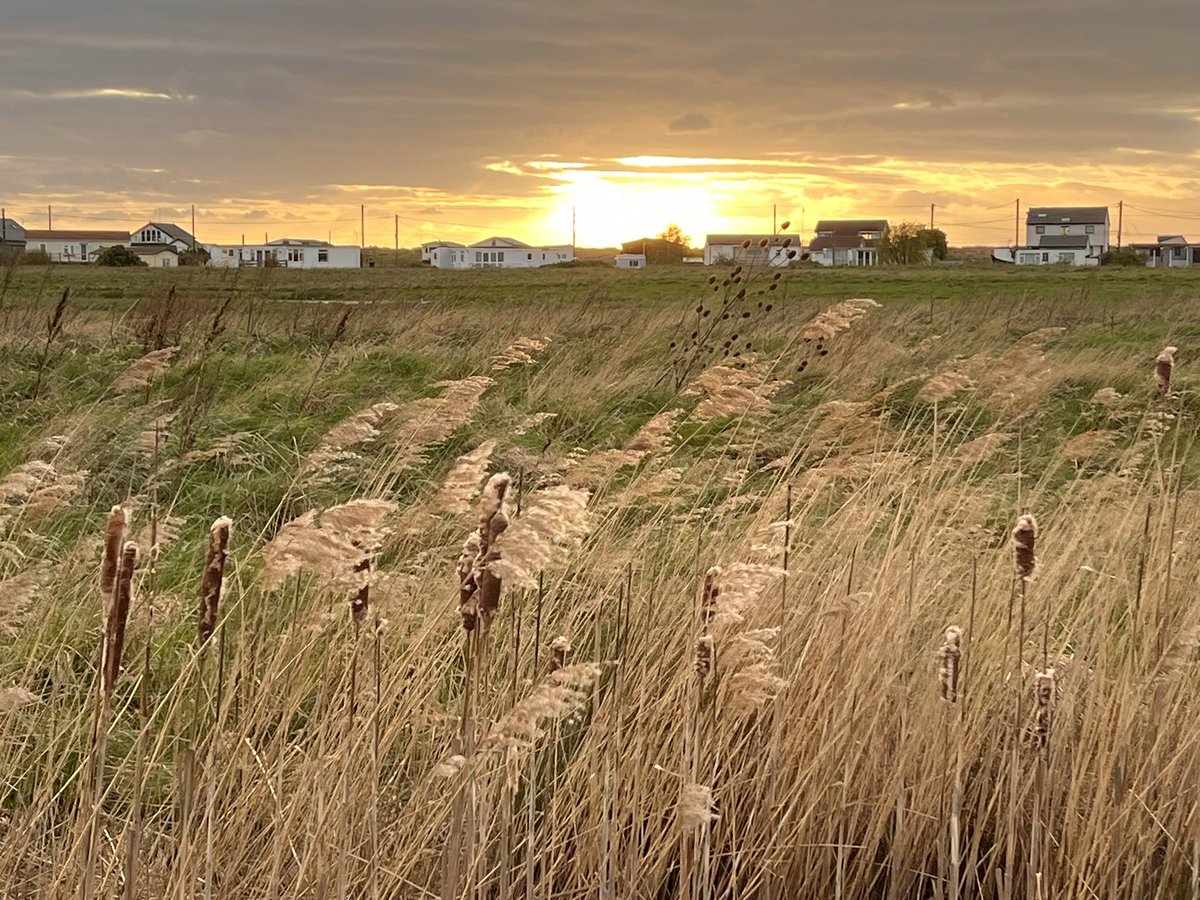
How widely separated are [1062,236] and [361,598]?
405 feet

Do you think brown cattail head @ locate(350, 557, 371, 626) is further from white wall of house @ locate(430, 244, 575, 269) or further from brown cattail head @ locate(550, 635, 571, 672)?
white wall of house @ locate(430, 244, 575, 269)

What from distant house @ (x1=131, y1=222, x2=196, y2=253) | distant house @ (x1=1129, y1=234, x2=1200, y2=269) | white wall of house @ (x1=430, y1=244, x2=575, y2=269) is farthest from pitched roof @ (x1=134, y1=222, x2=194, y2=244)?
distant house @ (x1=1129, y1=234, x2=1200, y2=269)

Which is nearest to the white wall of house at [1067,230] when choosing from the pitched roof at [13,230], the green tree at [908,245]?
the green tree at [908,245]

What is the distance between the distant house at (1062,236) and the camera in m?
112

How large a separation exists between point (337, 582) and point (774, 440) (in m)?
6.69

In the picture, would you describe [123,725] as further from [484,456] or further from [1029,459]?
[1029,459]

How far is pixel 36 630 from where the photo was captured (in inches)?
165

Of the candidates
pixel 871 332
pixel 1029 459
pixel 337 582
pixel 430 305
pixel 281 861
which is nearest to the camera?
pixel 337 582

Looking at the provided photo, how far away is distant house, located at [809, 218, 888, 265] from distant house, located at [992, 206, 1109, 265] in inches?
507

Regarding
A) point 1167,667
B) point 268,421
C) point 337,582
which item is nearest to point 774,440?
point 268,421

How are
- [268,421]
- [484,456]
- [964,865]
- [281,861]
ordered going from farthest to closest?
1. [268,421]
2. [964,865]
3. [484,456]
4. [281,861]

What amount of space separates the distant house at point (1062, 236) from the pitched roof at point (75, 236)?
8720 cm

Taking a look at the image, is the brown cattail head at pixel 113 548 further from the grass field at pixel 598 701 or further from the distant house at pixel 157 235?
the distant house at pixel 157 235

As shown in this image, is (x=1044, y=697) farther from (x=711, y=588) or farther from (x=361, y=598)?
(x=361, y=598)
